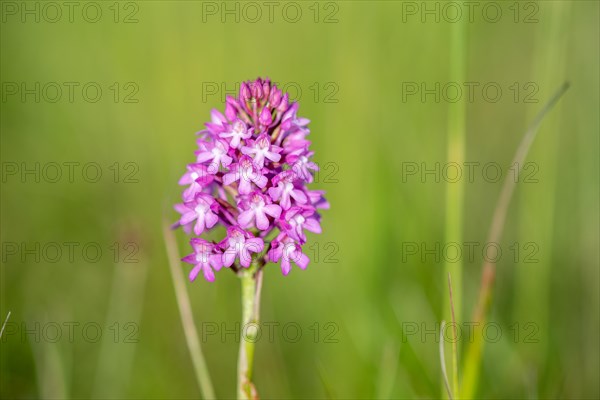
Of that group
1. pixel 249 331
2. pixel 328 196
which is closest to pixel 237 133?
pixel 249 331

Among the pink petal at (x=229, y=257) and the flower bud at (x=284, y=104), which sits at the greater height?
the flower bud at (x=284, y=104)

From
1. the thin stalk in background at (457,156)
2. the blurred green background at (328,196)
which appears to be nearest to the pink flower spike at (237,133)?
the blurred green background at (328,196)

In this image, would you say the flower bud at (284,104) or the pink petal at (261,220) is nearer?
the pink petal at (261,220)

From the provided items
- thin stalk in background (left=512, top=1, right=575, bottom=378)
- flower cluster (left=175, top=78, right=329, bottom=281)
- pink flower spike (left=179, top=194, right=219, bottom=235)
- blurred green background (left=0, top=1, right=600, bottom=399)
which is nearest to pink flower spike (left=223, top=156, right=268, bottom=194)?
flower cluster (left=175, top=78, right=329, bottom=281)

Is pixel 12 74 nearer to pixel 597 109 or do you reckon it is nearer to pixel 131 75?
pixel 131 75

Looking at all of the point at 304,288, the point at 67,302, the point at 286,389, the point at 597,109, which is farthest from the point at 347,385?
the point at 597,109

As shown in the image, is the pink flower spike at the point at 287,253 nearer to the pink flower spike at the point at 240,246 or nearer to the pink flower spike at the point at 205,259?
the pink flower spike at the point at 240,246
